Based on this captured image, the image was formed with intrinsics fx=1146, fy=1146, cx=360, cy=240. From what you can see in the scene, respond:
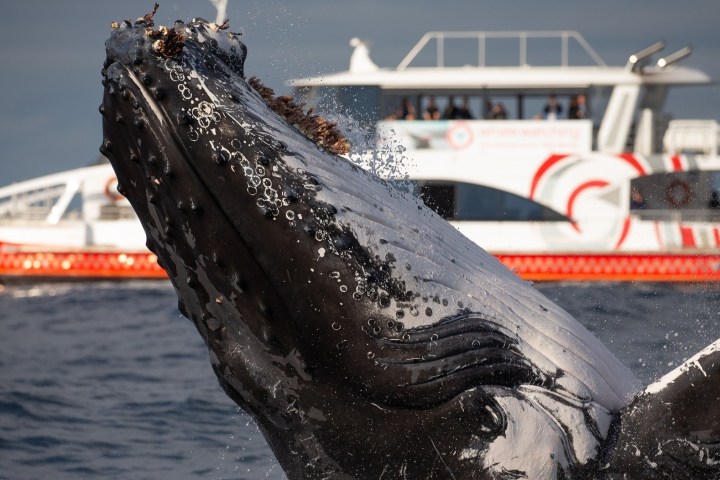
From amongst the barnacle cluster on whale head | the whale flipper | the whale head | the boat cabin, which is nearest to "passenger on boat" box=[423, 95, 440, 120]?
the boat cabin

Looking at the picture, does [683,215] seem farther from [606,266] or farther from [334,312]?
[334,312]

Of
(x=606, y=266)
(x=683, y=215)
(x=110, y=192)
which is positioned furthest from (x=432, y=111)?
(x=110, y=192)

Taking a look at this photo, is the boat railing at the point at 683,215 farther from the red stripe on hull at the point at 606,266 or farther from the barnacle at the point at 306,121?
the barnacle at the point at 306,121

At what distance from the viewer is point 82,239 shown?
101ft

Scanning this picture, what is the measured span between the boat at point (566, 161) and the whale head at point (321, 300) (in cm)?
2357

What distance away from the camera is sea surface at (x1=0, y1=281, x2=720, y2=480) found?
27.0ft

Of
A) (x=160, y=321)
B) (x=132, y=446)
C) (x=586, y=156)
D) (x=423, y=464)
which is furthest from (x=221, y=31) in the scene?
(x=586, y=156)

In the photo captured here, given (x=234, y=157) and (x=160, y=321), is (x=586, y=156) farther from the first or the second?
(x=234, y=157)

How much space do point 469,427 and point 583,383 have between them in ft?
1.58

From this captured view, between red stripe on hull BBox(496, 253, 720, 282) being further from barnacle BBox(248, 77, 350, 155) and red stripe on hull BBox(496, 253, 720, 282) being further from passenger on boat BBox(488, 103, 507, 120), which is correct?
barnacle BBox(248, 77, 350, 155)

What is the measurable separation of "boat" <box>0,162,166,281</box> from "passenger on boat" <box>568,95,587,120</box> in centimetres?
1186

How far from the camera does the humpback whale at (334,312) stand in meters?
4.02

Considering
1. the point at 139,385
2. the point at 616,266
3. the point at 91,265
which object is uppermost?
the point at 139,385

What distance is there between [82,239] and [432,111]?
1010 centimetres
